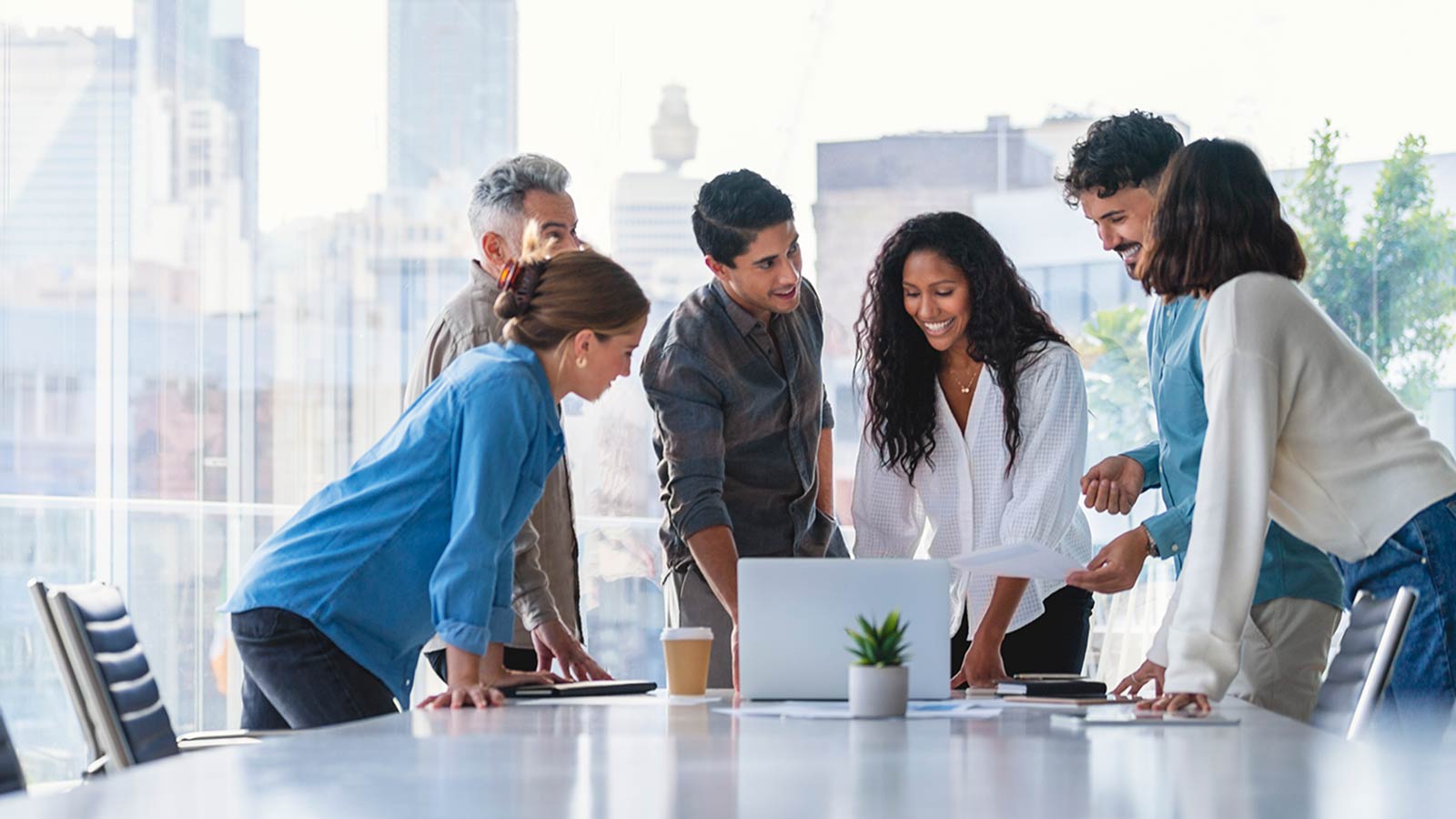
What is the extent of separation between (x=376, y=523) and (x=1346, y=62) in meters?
4.01

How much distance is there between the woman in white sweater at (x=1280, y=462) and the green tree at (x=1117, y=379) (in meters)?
3.25

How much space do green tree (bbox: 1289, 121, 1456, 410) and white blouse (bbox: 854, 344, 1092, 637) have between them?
290cm

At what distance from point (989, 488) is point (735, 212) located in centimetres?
65

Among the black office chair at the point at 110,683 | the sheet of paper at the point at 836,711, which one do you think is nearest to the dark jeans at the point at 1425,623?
the sheet of paper at the point at 836,711

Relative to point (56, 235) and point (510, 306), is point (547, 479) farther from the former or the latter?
point (56, 235)

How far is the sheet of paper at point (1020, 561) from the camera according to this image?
195 cm

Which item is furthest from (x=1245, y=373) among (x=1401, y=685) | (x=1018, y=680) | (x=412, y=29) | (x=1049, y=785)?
(x=412, y=29)

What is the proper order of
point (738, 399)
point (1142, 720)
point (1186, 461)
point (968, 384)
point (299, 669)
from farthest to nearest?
point (738, 399)
point (968, 384)
point (1186, 461)
point (299, 669)
point (1142, 720)

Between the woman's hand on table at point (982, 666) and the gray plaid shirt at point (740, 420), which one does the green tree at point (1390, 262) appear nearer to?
the gray plaid shirt at point (740, 420)

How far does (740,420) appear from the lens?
2797mm

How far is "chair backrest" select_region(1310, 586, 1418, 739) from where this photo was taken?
→ 1747 millimetres

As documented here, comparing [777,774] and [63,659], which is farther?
[63,659]

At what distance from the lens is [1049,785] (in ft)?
3.92

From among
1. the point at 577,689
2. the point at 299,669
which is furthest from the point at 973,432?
the point at 299,669
